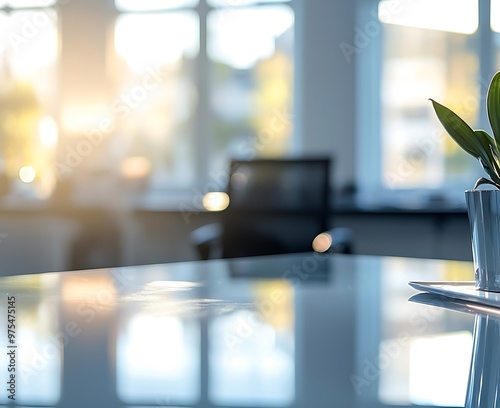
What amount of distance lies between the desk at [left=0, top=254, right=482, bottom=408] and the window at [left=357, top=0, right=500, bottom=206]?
350 centimetres

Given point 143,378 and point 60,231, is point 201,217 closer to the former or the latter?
point 60,231

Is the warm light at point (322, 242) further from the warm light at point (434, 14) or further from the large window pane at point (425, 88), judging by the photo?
the warm light at point (434, 14)

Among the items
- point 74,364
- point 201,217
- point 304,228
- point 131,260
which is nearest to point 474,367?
point 74,364

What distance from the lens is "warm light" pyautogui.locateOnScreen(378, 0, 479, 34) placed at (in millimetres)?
4602

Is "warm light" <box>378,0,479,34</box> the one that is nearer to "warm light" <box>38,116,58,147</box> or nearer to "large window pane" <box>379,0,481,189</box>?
"large window pane" <box>379,0,481,189</box>

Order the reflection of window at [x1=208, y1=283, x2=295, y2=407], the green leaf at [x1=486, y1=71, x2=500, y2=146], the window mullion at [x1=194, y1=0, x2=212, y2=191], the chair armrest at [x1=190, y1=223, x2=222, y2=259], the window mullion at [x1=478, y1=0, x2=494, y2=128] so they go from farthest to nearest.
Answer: the window mullion at [x1=194, y1=0, x2=212, y2=191] → the window mullion at [x1=478, y1=0, x2=494, y2=128] → the chair armrest at [x1=190, y1=223, x2=222, y2=259] → the green leaf at [x1=486, y1=71, x2=500, y2=146] → the reflection of window at [x1=208, y1=283, x2=295, y2=407]

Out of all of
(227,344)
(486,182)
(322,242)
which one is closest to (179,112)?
(322,242)

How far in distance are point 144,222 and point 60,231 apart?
661 millimetres

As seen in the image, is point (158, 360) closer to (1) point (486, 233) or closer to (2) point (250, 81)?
(1) point (486, 233)

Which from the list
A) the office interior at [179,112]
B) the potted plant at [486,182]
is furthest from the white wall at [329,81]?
the potted plant at [486,182]

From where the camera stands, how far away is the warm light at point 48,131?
5.18 meters

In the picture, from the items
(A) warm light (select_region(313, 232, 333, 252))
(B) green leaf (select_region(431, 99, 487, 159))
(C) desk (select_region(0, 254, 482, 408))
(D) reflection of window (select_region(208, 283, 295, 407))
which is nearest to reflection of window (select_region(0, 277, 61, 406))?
(C) desk (select_region(0, 254, 482, 408))

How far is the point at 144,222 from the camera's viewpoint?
4.98 meters

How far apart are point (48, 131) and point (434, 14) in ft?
8.83
